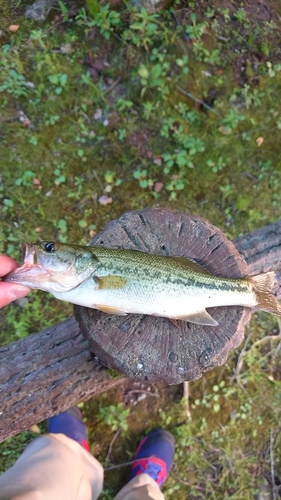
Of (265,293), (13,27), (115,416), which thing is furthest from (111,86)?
(115,416)

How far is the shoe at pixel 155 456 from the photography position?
174 inches

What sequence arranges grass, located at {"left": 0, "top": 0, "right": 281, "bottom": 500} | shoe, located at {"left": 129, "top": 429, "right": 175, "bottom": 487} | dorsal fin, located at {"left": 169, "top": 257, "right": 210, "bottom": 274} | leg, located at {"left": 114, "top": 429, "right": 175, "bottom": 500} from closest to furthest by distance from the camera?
dorsal fin, located at {"left": 169, "top": 257, "right": 210, "bottom": 274}
leg, located at {"left": 114, "top": 429, "right": 175, "bottom": 500}
shoe, located at {"left": 129, "top": 429, "right": 175, "bottom": 487}
grass, located at {"left": 0, "top": 0, "right": 281, "bottom": 500}

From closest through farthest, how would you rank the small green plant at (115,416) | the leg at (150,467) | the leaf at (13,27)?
the leg at (150,467) → the small green plant at (115,416) → the leaf at (13,27)

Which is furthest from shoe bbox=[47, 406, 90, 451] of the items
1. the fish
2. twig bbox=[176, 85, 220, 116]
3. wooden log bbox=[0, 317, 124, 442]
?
twig bbox=[176, 85, 220, 116]

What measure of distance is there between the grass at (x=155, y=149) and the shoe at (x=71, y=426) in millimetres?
144

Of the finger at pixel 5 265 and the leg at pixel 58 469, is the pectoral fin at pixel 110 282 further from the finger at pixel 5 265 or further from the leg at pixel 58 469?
the leg at pixel 58 469

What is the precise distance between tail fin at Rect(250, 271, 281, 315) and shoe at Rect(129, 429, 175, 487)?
2446 mm

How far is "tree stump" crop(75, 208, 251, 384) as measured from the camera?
2.80m

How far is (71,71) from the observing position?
518 cm

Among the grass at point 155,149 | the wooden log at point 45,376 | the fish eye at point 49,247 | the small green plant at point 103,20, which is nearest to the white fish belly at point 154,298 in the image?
the fish eye at point 49,247

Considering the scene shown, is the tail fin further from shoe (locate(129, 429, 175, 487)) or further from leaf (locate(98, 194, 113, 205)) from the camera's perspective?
leaf (locate(98, 194, 113, 205))

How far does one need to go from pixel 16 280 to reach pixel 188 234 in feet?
4.75

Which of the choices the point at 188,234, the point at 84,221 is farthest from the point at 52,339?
the point at 84,221

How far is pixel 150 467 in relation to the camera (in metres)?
4.42
